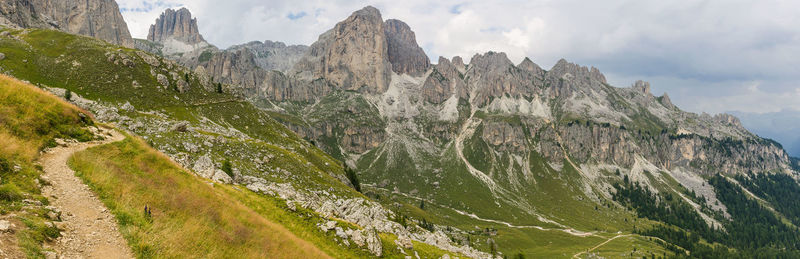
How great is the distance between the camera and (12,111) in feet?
68.7

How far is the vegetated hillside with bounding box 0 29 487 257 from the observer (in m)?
56.1

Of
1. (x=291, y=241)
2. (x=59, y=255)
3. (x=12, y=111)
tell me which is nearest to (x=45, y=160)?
(x=12, y=111)

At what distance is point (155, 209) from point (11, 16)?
23769 cm

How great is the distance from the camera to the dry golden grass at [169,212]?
18531 millimetres

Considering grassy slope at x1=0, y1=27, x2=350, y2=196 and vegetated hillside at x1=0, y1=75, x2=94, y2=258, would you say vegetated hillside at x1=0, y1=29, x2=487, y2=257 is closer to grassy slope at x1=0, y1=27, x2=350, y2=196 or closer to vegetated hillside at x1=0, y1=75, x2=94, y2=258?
grassy slope at x1=0, y1=27, x2=350, y2=196

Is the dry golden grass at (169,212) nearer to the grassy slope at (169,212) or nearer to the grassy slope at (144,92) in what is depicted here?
the grassy slope at (169,212)

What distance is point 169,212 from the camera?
20906mm

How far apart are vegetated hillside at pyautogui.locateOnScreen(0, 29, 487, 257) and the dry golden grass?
1127 centimetres

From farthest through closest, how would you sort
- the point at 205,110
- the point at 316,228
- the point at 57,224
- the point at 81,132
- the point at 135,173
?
1. the point at 205,110
2. the point at 316,228
3. the point at 81,132
4. the point at 135,173
5. the point at 57,224

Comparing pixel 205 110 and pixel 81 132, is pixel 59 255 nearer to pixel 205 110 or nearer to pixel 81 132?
pixel 81 132

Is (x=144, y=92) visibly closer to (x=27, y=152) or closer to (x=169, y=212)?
(x=27, y=152)

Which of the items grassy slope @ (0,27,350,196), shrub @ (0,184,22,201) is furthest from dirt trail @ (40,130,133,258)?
grassy slope @ (0,27,350,196)

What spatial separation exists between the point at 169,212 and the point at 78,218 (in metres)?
4.41

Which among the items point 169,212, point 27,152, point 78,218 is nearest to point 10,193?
point 78,218
